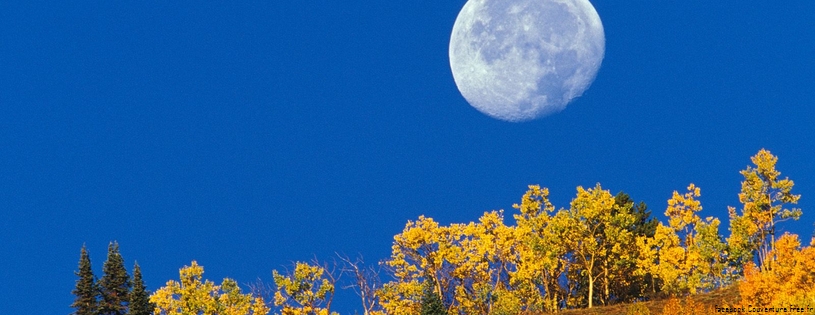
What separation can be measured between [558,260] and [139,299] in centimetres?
3042

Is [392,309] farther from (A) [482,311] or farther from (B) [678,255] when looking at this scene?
(B) [678,255]

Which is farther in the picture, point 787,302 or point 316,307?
point 316,307

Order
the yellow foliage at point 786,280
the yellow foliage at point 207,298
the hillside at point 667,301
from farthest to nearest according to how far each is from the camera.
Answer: the yellow foliage at point 207,298 → the hillside at point 667,301 → the yellow foliage at point 786,280

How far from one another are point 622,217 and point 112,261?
3733 cm

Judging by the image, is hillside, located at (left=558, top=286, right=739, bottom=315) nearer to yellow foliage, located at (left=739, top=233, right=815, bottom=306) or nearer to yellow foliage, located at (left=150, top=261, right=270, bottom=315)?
yellow foliage, located at (left=739, top=233, right=815, bottom=306)

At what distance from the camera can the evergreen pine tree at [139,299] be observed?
65.9 m

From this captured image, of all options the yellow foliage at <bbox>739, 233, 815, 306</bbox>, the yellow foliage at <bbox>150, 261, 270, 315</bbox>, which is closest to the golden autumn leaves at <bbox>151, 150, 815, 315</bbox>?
the yellow foliage at <bbox>150, 261, 270, 315</bbox>

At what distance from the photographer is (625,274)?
232 ft

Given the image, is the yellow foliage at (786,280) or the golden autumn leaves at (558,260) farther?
the golden autumn leaves at (558,260)

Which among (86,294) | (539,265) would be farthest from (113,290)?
(539,265)

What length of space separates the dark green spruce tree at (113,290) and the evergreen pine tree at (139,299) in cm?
100

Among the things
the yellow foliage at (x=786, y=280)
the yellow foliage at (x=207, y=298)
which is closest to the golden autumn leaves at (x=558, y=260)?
the yellow foliage at (x=207, y=298)

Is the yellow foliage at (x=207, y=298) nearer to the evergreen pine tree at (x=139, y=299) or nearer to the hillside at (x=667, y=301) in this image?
the evergreen pine tree at (x=139, y=299)

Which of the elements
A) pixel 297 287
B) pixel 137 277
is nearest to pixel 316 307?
pixel 297 287
